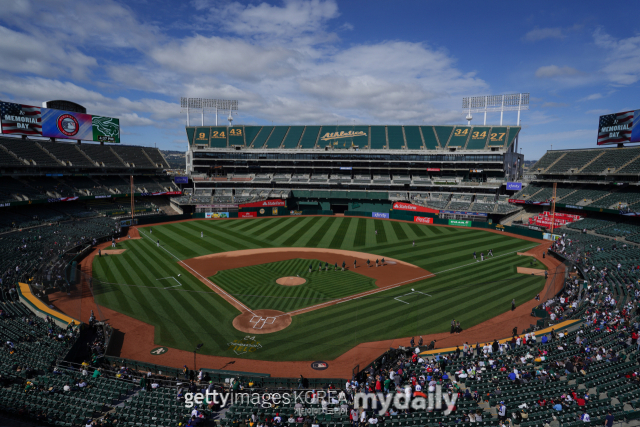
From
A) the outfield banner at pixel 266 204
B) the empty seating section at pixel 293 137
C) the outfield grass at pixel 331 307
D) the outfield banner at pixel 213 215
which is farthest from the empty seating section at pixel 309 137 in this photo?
the outfield grass at pixel 331 307

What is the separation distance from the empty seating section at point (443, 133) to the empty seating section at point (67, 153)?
241ft

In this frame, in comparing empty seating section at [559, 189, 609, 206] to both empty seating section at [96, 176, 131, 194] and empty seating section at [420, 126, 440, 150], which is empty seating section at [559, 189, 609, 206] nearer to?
empty seating section at [420, 126, 440, 150]

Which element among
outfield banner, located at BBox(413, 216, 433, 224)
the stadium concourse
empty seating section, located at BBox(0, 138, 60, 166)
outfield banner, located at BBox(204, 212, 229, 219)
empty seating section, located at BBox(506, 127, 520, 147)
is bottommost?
the stadium concourse

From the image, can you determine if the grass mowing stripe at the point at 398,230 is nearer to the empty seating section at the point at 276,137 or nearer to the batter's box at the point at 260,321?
the batter's box at the point at 260,321

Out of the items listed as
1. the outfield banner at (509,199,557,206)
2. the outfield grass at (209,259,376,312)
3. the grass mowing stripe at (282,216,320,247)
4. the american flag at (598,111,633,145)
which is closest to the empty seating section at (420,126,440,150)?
the outfield banner at (509,199,557,206)

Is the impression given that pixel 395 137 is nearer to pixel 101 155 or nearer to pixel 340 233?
pixel 340 233

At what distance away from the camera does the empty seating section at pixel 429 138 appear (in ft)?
262

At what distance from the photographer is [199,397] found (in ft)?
48.8

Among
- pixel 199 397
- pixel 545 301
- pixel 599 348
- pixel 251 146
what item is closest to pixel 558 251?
pixel 545 301

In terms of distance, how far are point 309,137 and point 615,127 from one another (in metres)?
60.5

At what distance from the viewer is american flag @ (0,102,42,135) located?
55.6 m

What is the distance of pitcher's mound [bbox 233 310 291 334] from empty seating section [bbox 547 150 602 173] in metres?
59.4

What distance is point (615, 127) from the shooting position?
179 feet

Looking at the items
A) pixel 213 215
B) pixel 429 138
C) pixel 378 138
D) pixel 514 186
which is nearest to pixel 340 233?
pixel 213 215
